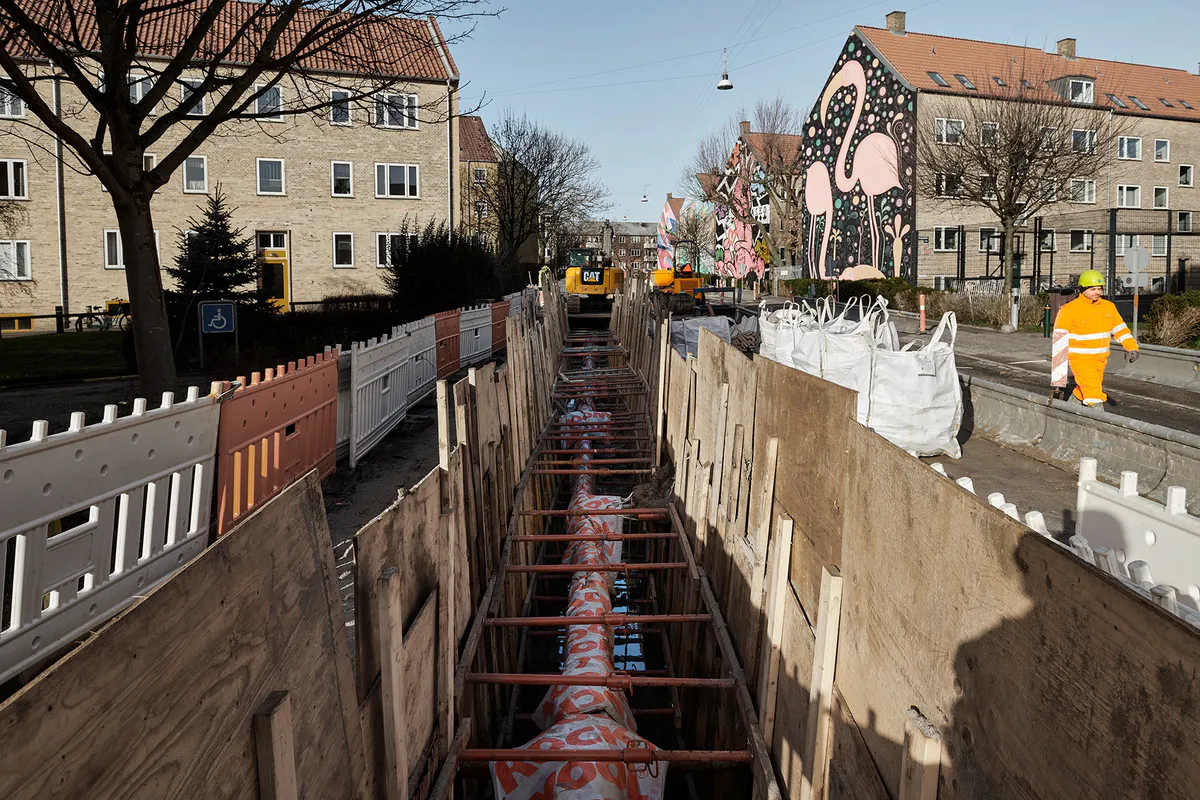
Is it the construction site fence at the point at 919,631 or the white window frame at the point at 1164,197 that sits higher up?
the white window frame at the point at 1164,197

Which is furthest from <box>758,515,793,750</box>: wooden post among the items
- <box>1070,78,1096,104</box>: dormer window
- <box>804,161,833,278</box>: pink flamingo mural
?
<box>1070,78,1096,104</box>: dormer window

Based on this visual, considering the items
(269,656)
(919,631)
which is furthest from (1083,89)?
(269,656)

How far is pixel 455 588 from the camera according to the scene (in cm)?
493

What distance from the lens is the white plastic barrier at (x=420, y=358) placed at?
1342 cm

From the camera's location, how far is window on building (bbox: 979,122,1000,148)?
30312 mm

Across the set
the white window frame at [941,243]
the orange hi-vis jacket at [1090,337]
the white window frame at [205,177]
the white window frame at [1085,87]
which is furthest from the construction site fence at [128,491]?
the white window frame at [1085,87]

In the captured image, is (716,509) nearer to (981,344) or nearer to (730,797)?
(730,797)

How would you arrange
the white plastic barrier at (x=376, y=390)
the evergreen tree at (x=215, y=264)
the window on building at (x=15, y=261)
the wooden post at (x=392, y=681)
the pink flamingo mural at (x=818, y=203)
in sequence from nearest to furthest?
the wooden post at (x=392, y=681), the white plastic barrier at (x=376, y=390), the evergreen tree at (x=215, y=264), the window on building at (x=15, y=261), the pink flamingo mural at (x=818, y=203)

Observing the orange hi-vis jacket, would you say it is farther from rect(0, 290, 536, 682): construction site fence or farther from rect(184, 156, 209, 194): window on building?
rect(184, 156, 209, 194): window on building

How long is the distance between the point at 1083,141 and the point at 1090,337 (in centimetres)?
2748

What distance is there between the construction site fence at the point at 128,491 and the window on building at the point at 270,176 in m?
31.8

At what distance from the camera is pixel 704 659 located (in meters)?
6.14

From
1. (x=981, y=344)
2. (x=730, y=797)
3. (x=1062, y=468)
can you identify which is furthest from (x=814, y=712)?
(x=981, y=344)

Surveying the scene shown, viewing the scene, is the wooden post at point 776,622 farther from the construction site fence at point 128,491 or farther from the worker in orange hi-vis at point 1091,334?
the worker in orange hi-vis at point 1091,334
